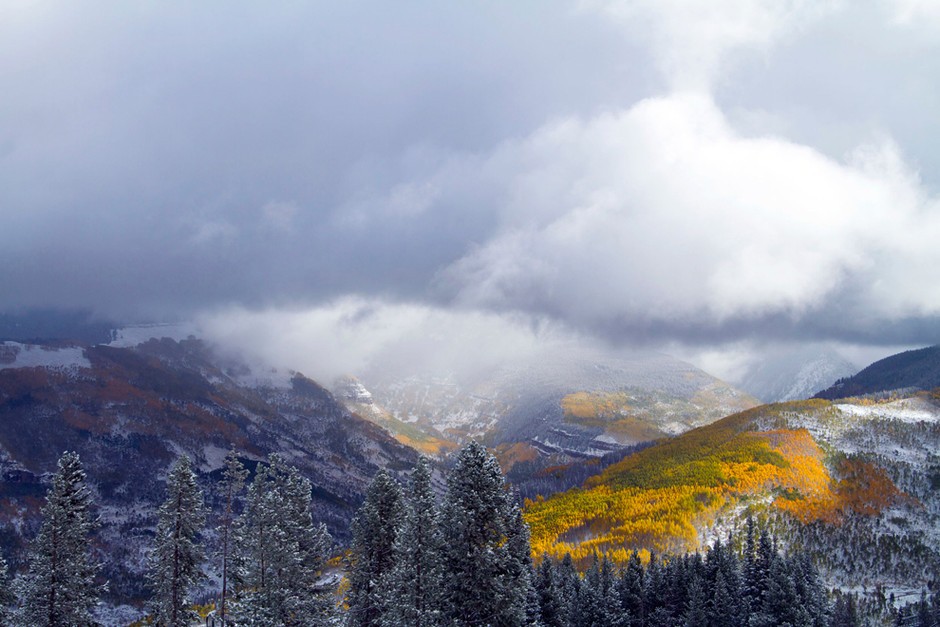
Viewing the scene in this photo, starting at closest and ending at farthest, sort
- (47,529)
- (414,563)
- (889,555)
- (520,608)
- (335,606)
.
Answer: (520,608) → (414,563) → (47,529) → (335,606) → (889,555)

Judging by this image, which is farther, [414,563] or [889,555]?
[889,555]

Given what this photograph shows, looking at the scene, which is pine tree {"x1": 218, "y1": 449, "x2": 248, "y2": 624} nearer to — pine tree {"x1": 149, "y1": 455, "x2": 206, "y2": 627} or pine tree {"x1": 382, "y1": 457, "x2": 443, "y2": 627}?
pine tree {"x1": 149, "y1": 455, "x2": 206, "y2": 627}

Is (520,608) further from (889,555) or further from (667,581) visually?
(889,555)

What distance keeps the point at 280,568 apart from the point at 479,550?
1739cm

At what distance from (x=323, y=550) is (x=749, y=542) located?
242ft

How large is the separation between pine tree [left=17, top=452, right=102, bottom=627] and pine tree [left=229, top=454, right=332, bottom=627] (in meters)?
12.2

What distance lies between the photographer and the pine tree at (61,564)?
1861 inches

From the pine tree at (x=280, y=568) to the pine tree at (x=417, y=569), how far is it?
8.16m

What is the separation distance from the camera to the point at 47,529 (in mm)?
47562

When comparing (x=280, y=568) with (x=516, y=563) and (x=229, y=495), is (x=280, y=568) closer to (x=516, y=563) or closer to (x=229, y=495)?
(x=516, y=563)

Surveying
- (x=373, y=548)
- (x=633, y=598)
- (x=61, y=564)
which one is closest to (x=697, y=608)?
(x=633, y=598)

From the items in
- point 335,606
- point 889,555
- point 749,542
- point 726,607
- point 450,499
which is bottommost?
point 889,555

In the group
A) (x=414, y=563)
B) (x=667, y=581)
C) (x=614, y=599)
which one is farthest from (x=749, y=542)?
(x=414, y=563)

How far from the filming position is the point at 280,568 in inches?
1758
